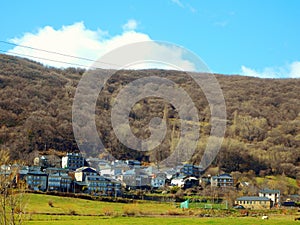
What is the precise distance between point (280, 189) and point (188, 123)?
150 ft

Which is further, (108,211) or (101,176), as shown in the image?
(101,176)

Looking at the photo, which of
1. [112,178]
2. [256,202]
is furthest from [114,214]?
[112,178]

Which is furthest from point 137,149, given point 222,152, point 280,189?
point 280,189

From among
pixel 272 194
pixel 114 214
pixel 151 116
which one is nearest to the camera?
pixel 114 214

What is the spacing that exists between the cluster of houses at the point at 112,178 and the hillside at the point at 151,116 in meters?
6.62

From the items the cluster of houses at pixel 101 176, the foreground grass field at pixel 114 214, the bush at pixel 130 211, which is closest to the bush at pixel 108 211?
the foreground grass field at pixel 114 214

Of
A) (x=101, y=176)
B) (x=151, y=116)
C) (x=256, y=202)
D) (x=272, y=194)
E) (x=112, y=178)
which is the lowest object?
(x=256, y=202)

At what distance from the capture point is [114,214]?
3291 cm

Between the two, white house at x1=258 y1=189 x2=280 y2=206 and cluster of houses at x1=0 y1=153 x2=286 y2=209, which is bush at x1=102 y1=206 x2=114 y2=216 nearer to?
cluster of houses at x1=0 y1=153 x2=286 y2=209

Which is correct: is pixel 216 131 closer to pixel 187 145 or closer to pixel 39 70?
pixel 187 145

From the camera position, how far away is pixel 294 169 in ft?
235

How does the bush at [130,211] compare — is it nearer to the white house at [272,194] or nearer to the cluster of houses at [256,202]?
the cluster of houses at [256,202]

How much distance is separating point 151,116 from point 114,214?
75.1m

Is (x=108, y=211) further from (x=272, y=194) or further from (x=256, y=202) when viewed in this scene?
(x=272, y=194)
